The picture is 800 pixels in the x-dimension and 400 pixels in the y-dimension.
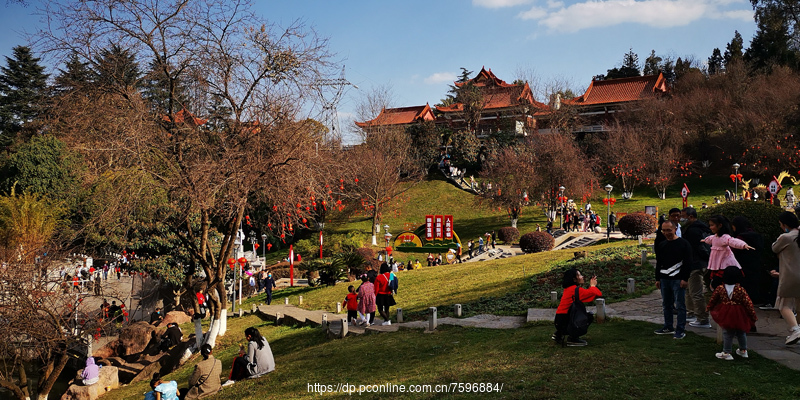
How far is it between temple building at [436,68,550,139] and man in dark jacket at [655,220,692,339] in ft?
158

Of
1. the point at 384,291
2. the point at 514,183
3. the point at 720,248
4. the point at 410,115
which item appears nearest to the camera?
the point at 720,248

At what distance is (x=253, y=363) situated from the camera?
34.2 ft

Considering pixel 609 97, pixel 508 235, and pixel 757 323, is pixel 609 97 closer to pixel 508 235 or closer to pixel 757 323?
pixel 508 235

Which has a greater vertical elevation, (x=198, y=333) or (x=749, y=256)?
(x=749, y=256)

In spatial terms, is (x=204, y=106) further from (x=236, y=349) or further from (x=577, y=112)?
(x=577, y=112)

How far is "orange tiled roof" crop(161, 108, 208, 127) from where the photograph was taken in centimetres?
1338

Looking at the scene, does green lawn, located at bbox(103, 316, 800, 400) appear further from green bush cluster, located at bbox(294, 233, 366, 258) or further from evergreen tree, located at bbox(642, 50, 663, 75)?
evergreen tree, located at bbox(642, 50, 663, 75)

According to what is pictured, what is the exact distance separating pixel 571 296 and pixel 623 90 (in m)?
54.2

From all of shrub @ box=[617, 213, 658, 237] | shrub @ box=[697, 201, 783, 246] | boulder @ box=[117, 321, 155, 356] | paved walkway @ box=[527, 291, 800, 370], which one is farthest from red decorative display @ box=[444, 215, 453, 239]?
shrub @ box=[697, 201, 783, 246]

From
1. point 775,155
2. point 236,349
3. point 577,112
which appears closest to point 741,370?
point 236,349

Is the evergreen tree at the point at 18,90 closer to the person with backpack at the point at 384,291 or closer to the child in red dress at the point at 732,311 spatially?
the person with backpack at the point at 384,291

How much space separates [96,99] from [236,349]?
697 cm

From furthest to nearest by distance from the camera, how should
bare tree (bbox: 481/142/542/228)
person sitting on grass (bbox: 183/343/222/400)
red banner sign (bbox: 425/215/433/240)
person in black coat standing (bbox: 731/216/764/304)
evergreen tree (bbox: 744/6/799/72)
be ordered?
evergreen tree (bbox: 744/6/799/72), bare tree (bbox: 481/142/542/228), red banner sign (bbox: 425/215/433/240), person sitting on grass (bbox: 183/343/222/400), person in black coat standing (bbox: 731/216/764/304)

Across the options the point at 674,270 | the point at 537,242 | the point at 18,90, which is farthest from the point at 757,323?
the point at 18,90
